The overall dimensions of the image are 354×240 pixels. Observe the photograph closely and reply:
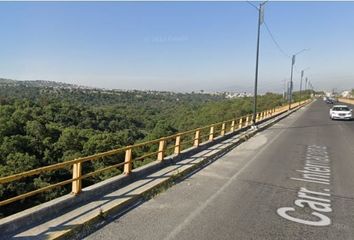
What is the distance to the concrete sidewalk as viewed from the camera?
5746 mm

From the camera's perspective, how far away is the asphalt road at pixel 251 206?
20.2 ft

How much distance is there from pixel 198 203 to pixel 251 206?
Result: 1.07m

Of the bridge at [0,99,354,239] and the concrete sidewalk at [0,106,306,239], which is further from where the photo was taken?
the bridge at [0,99,354,239]

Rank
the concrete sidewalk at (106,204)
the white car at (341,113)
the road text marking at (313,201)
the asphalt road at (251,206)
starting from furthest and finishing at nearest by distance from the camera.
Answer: the white car at (341,113) < the road text marking at (313,201) < the asphalt road at (251,206) < the concrete sidewalk at (106,204)

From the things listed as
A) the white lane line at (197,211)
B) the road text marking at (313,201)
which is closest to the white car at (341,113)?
the road text marking at (313,201)

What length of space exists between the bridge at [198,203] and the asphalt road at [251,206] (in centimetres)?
2

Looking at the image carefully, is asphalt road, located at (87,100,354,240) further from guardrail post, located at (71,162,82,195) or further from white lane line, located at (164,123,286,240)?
guardrail post, located at (71,162,82,195)

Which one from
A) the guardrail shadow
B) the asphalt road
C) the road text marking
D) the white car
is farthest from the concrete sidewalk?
the white car

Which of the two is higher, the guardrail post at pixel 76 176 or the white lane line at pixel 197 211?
the guardrail post at pixel 76 176

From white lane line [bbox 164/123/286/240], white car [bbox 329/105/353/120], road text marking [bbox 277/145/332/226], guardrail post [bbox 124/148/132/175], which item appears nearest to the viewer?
white lane line [bbox 164/123/286/240]

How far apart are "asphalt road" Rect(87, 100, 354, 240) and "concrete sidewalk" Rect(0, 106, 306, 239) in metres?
0.28

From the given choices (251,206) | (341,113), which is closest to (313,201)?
(251,206)

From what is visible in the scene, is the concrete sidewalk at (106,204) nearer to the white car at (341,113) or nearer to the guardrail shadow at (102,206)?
the guardrail shadow at (102,206)

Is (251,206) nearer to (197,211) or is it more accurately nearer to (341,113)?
(197,211)
